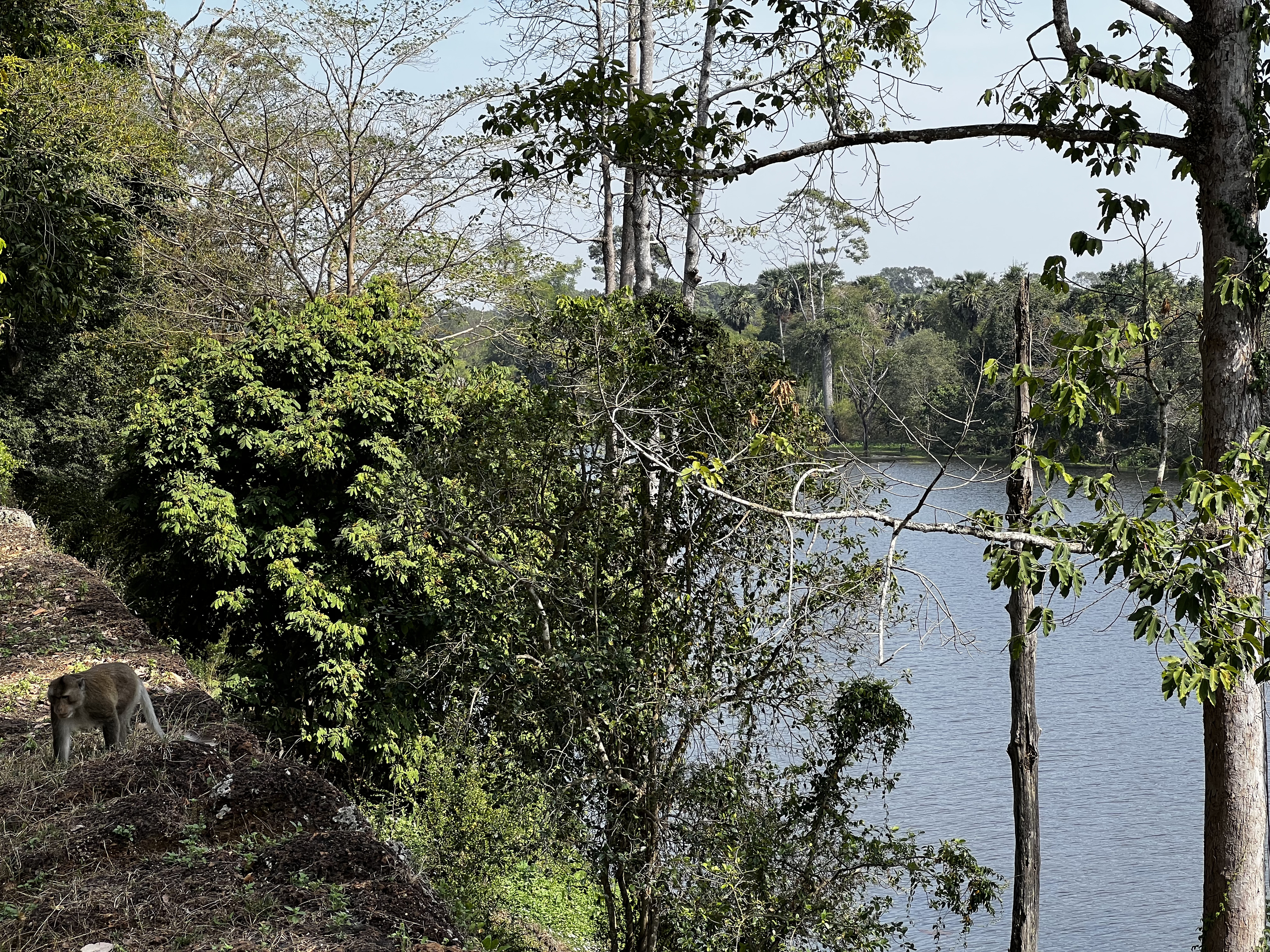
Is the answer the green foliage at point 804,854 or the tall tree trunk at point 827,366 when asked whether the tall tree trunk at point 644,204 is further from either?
the green foliage at point 804,854

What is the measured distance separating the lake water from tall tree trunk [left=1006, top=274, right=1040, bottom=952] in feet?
10.9

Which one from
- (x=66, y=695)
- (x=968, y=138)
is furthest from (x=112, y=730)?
(x=968, y=138)

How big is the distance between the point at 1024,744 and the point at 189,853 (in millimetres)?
7575

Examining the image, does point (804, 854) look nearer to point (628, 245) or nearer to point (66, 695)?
point (66, 695)

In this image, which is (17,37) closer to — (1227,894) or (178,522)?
(178,522)

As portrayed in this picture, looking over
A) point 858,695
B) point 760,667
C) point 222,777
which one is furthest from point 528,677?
point 222,777

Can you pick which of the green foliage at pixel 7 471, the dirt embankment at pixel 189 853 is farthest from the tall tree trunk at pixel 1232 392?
the green foliage at pixel 7 471

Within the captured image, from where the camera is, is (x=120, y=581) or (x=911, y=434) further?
(x=120, y=581)

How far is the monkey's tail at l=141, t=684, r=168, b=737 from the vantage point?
5.34 m

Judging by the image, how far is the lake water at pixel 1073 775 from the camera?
16.0 m

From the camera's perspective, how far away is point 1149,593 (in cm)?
479

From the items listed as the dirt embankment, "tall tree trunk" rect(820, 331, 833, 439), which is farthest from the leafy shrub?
"tall tree trunk" rect(820, 331, 833, 439)

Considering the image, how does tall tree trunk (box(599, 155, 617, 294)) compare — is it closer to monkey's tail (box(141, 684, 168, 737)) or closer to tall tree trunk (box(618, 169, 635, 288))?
tall tree trunk (box(618, 169, 635, 288))

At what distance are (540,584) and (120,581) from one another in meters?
8.10
